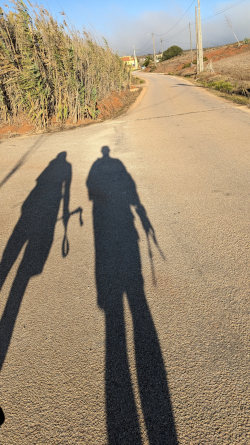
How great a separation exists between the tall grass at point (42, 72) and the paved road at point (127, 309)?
729 cm

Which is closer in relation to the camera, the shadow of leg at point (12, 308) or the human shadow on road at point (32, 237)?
the shadow of leg at point (12, 308)

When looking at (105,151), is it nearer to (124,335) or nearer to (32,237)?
(32,237)

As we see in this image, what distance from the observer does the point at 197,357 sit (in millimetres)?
2129

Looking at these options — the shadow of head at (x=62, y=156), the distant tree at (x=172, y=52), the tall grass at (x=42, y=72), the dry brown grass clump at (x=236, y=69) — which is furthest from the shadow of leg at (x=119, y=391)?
the distant tree at (x=172, y=52)

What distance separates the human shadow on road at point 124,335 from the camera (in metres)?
1.77

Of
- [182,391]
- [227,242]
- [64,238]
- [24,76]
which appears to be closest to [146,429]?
[182,391]

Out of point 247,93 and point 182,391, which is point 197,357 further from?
point 247,93

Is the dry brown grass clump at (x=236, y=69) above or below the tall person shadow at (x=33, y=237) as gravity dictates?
above

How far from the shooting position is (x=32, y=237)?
4.01 metres

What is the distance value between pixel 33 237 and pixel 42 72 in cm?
976

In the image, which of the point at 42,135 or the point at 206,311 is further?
the point at 42,135

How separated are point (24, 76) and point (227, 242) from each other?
432 inches

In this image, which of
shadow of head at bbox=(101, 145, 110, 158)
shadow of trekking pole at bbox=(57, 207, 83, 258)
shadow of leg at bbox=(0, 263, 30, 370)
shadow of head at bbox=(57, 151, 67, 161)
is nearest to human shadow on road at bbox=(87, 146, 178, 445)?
shadow of trekking pole at bbox=(57, 207, 83, 258)

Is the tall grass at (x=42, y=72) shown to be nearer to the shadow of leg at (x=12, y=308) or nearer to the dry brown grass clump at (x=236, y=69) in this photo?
the shadow of leg at (x=12, y=308)
